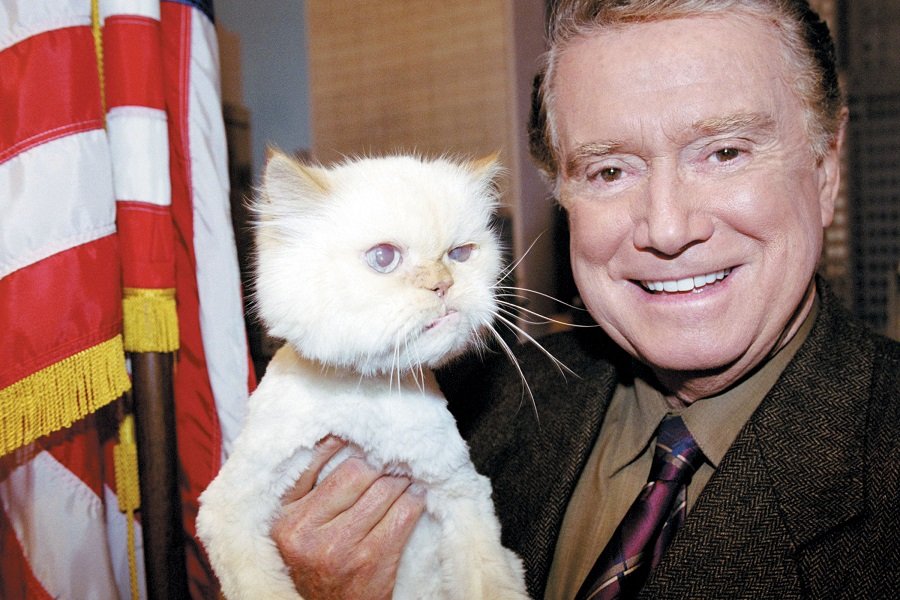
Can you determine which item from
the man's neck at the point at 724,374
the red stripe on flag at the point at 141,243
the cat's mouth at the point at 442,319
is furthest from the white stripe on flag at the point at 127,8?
the man's neck at the point at 724,374

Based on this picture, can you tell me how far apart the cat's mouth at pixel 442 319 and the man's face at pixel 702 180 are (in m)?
0.39

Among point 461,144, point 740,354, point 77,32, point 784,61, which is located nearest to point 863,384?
point 740,354

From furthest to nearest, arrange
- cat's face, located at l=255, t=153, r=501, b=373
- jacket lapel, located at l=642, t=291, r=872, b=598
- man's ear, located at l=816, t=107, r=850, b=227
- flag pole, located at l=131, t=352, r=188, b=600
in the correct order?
1. flag pole, located at l=131, t=352, r=188, b=600
2. man's ear, located at l=816, t=107, r=850, b=227
3. jacket lapel, located at l=642, t=291, r=872, b=598
4. cat's face, located at l=255, t=153, r=501, b=373

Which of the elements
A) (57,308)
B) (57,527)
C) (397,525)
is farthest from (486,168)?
(57,527)

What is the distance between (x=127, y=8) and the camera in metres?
1.18

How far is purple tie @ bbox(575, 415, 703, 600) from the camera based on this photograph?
0.96m

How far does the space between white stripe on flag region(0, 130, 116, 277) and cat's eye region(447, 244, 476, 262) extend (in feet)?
2.38

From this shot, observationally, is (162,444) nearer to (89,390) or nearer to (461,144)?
(89,390)

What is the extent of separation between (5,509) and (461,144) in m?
1.45

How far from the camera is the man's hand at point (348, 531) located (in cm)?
98

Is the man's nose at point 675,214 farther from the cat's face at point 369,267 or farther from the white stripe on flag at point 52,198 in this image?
the white stripe on flag at point 52,198

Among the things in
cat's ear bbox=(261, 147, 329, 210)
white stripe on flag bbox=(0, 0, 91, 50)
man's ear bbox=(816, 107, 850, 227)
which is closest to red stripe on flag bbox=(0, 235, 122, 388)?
white stripe on flag bbox=(0, 0, 91, 50)

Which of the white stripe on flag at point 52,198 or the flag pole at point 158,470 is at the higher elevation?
the white stripe on flag at point 52,198

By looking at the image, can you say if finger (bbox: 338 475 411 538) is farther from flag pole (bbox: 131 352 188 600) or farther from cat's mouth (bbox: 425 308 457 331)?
flag pole (bbox: 131 352 188 600)
